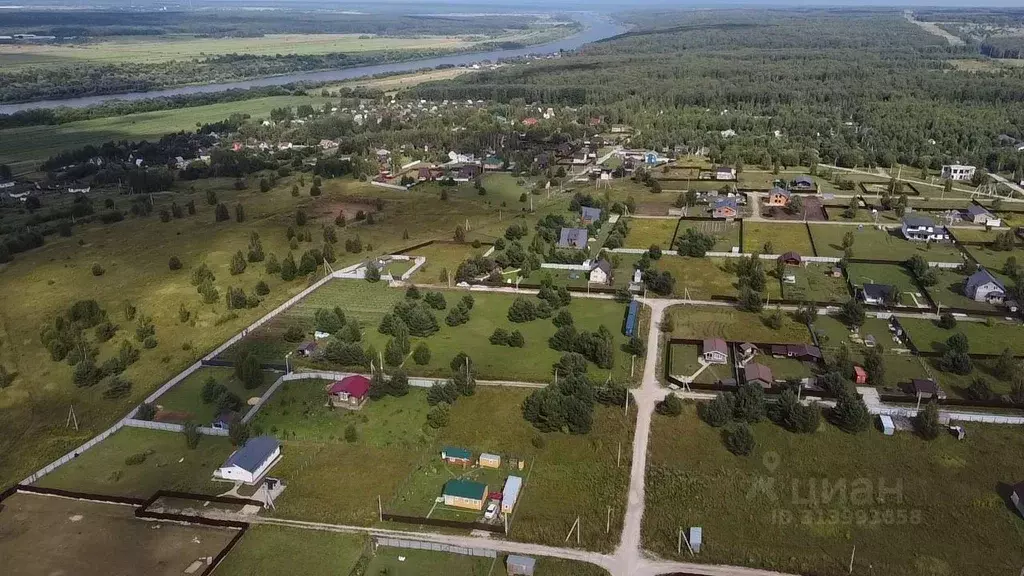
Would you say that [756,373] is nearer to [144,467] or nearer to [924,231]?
[144,467]

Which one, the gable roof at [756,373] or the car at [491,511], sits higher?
the gable roof at [756,373]

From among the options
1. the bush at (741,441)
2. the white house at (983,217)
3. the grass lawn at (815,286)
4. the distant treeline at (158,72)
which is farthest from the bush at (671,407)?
the distant treeline at (158,72)

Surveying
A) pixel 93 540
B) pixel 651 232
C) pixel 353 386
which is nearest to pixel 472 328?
pixel 353 386

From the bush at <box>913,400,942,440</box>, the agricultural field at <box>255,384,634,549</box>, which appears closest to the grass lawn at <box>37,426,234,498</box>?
the agricultural field at <box>255,384,634,549</box>

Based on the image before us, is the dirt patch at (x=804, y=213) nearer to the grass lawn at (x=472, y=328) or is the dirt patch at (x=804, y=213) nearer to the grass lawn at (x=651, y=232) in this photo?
the grass lawn at (x=651, y=232)

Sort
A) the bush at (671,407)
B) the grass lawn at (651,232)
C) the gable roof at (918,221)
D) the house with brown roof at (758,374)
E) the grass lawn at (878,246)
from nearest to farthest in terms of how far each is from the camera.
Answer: the bush at (671,407)
the house with brown roof at (758,374)
the grass lawn at (878,246)
the gable roof at (918,221)
the grass lawn at (651,232)

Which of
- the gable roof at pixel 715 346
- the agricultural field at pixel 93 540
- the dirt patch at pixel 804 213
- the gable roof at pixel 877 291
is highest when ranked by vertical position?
the gable roof at pixel 877 291
